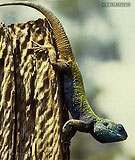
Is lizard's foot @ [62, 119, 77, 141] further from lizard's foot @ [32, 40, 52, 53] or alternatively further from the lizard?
lizard's foot @ [32, 40, 52, 53]

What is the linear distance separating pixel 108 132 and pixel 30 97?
27.3 inches

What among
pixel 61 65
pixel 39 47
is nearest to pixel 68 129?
pixel 61 65

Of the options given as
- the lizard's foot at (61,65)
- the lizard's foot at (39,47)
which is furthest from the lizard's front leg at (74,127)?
the lizard's foot at (39,47)

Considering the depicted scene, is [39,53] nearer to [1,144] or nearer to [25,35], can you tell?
[25,35]

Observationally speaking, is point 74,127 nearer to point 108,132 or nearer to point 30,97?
point 108,132

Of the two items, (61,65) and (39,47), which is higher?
(39,47)

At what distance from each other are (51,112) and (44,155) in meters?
0.33

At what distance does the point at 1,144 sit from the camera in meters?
2.35

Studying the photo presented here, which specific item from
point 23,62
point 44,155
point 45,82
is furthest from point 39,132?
point 23,62

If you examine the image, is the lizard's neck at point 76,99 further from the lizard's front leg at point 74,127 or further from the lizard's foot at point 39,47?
the lizard's foot at point 39,47

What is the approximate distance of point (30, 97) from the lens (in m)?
2.48

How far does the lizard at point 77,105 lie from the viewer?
253 cm

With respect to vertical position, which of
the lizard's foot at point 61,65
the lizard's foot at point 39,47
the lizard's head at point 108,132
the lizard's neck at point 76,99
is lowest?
the lizard's head at point 108,132

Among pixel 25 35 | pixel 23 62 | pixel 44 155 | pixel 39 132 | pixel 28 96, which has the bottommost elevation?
pixel 44 155
